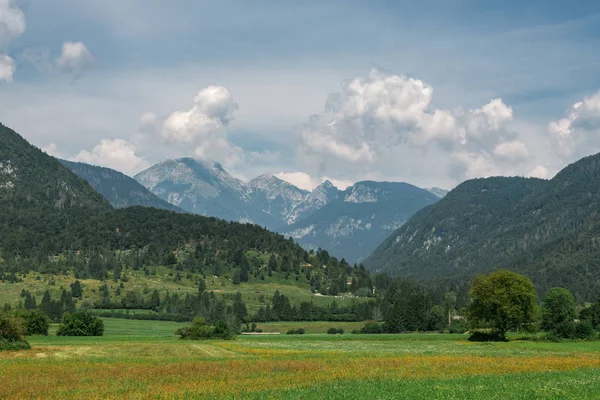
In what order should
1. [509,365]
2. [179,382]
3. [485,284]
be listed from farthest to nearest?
[485,284] < [509,365] < [179,382]

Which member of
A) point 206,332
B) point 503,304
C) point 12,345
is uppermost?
point 503,304

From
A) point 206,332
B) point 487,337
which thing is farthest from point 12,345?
point 487,337

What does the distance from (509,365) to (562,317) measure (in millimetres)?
87186

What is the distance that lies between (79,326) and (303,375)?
331 feet

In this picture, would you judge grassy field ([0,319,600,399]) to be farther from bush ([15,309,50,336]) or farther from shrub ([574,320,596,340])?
bush ([15,309,50,336])

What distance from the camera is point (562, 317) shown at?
144 metres

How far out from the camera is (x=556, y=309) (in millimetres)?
149250

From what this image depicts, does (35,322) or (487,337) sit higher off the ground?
(35,322)

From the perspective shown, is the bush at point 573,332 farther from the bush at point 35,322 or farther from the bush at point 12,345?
the bush at point 35,322

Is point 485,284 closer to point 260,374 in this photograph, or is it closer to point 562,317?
point 562,317

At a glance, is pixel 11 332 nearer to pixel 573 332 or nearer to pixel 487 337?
pixel 487 337

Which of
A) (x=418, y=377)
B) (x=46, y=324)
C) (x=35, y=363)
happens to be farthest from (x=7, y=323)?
(x=418, y=377)

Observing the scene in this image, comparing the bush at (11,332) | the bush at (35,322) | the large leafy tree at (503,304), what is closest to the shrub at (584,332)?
the large leafy tree at (503,304)

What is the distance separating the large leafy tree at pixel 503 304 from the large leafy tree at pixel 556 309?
27346 mm
